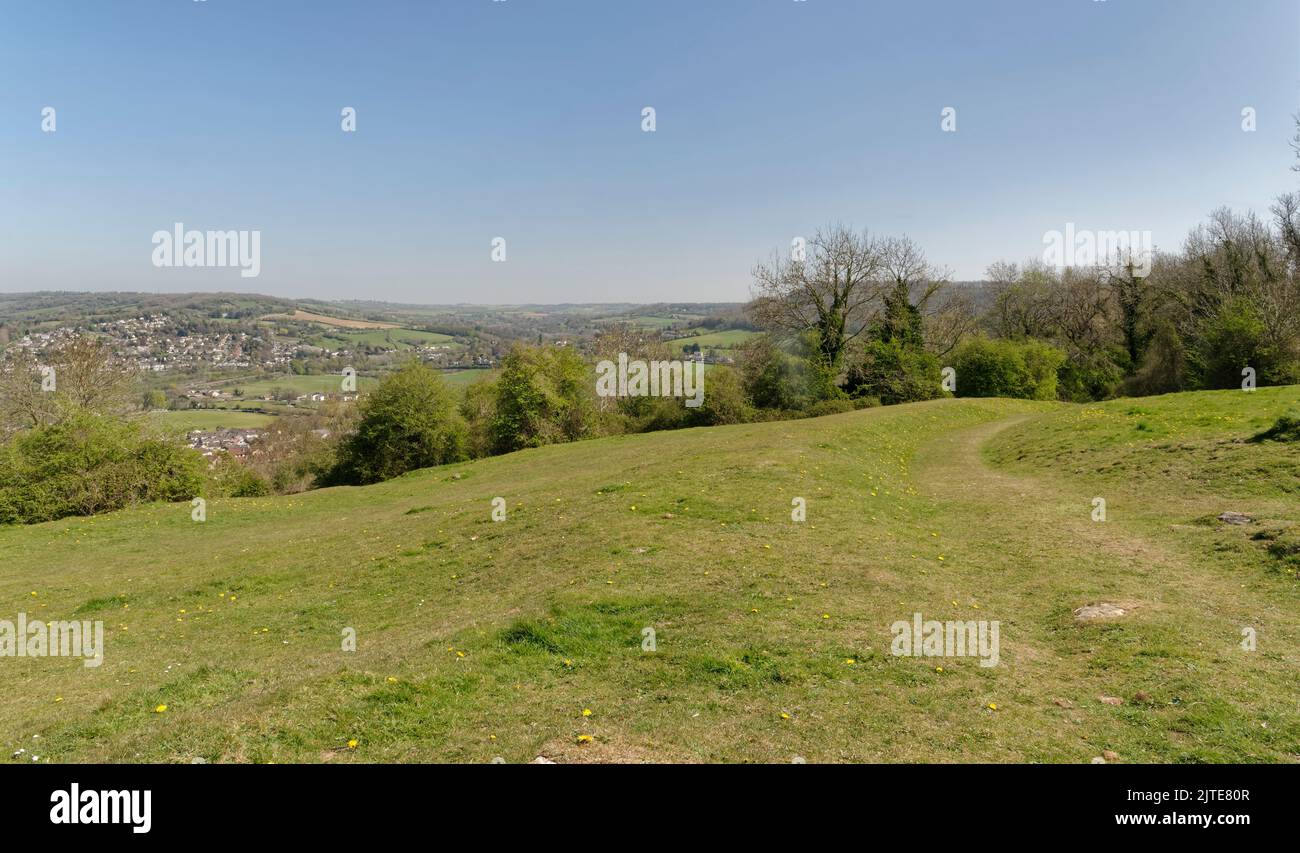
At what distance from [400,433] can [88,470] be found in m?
18.8

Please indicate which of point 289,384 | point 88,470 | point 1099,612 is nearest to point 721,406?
point 88,470

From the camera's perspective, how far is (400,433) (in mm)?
45000

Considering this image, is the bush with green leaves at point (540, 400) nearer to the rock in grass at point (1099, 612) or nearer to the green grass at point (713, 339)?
the green grass at point (713, 339)

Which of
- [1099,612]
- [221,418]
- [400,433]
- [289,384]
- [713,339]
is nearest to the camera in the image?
[1099,612]

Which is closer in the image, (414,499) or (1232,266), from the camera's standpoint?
(414,499)

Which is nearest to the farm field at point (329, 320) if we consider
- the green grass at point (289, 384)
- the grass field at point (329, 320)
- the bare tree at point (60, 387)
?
the grass field at point (329, 320)

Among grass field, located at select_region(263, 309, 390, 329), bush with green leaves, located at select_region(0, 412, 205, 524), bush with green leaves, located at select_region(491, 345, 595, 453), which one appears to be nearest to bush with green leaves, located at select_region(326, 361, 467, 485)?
bush with green leaves, located at select_region(491, 345, 595, 453)

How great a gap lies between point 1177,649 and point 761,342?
148ft

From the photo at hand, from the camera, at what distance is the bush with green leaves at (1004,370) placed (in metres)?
54.0

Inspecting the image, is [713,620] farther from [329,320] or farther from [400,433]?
[329,320]

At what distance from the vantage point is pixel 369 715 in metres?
6.80
